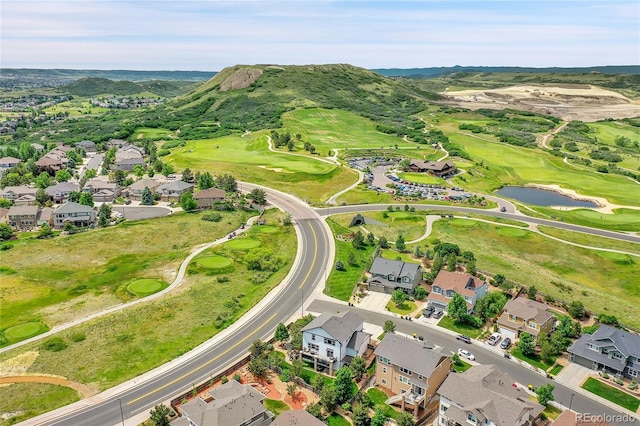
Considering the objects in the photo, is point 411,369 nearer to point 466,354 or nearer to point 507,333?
point 466,354

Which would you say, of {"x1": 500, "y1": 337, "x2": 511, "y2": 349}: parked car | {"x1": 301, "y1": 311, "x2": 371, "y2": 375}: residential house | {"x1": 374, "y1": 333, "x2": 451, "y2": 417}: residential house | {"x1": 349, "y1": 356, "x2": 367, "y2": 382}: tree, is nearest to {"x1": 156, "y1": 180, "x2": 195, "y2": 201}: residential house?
{"x1": 301, "y1": 311, "x2": 371, "y2": 375}: residential house

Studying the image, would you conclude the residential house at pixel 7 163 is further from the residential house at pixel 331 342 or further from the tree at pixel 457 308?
the tree at pixel 457 308

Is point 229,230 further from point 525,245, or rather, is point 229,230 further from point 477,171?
point 477,171

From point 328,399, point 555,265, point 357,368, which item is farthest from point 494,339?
point 555,265

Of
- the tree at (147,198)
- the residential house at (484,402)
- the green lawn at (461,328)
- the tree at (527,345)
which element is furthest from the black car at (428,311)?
the tree at (147,198)

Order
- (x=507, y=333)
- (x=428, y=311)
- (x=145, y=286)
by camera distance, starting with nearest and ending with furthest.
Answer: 1. (x=507, y=333)
2. (x=428, y=311)
3. (x=145, y=286)

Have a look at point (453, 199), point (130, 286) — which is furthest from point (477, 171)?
point (130, 286)
